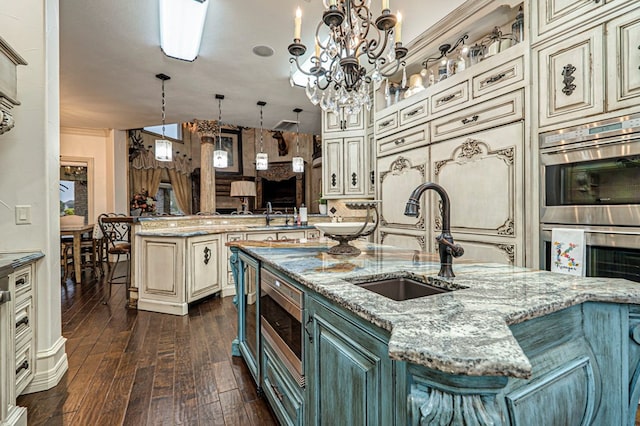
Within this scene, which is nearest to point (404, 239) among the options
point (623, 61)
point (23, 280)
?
point (623, 61)

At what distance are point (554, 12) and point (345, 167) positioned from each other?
109 inches

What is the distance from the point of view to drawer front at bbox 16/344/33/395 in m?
1.81

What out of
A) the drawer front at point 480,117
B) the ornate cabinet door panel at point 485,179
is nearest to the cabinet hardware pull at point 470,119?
the drawer front at point 480,117

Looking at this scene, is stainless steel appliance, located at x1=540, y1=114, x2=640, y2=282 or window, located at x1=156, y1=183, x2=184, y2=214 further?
window, located at x1=156, y1=183, x2=184, y2=214

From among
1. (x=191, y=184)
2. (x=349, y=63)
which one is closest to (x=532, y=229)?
(x=349, y=63)

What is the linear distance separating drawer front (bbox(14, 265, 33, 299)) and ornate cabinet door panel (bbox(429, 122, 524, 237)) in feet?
10.3

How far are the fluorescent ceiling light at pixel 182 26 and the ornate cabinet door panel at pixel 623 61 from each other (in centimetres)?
294

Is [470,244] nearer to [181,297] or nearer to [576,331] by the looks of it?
[576,331]

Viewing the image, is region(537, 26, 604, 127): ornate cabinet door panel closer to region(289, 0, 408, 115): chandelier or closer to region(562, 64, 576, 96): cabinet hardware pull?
region(562, 64, 576, 96): cabinet hardware pull

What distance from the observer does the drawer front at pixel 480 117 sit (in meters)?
2.23

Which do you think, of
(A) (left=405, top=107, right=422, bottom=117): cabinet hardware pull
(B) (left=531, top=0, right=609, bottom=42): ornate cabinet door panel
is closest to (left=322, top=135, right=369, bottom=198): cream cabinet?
(A) (left=405, top=107, right=422, bottom=117): cabinet hardware pull

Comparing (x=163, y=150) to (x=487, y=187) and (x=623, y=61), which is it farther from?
(x=623, y=61)

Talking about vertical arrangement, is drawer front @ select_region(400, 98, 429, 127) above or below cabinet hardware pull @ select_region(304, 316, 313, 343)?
above

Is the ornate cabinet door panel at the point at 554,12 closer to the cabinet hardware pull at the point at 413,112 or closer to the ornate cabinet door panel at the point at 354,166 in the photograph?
the cabinet hardware pull at the point at 413,112
